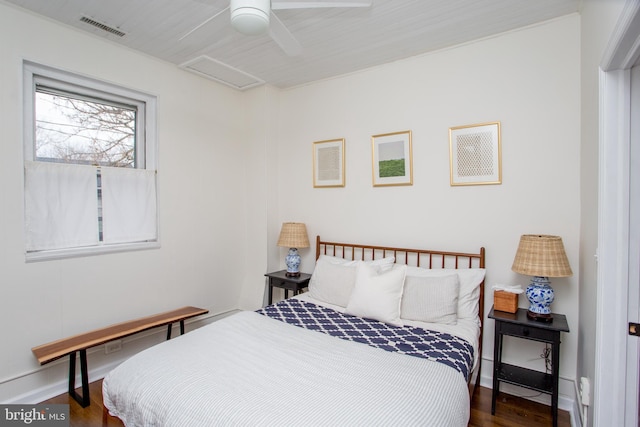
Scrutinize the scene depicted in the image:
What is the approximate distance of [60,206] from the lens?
2.50m

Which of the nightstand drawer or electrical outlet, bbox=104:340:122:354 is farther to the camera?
electrical outlet, bbox=104:340:122:354

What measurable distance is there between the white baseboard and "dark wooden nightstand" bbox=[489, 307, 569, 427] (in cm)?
297

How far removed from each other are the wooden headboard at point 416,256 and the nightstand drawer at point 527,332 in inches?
13.1

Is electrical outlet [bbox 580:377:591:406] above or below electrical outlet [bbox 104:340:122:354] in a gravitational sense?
above

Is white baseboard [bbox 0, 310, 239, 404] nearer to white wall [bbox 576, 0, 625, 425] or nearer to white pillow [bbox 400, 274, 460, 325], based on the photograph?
white pillow [bbox 400, 274, 460, 325]

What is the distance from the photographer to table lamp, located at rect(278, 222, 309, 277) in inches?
136

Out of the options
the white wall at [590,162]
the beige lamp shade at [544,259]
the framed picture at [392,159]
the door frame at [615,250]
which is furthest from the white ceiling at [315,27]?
the beige lamp shade at [544,259]

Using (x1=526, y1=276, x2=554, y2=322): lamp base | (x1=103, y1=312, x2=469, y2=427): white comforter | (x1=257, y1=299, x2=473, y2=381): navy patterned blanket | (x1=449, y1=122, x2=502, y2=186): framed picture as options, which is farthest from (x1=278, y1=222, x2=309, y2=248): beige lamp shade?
(x1=526, y1=276, x2=554, y2=322): lamp base

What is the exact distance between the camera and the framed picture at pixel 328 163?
134 inches

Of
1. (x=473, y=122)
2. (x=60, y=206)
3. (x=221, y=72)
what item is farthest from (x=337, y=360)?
(x=221, y=72)

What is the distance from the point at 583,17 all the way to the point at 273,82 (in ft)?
8.94

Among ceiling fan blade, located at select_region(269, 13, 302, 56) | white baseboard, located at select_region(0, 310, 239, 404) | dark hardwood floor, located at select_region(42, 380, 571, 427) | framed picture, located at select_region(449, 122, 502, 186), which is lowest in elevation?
dark hardwood floor, located at select_region(42, 380, 571, 427)

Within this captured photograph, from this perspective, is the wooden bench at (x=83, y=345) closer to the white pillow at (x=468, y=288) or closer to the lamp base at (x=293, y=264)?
the lamp base at (x=293, y=264)

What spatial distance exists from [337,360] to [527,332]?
134 cm
